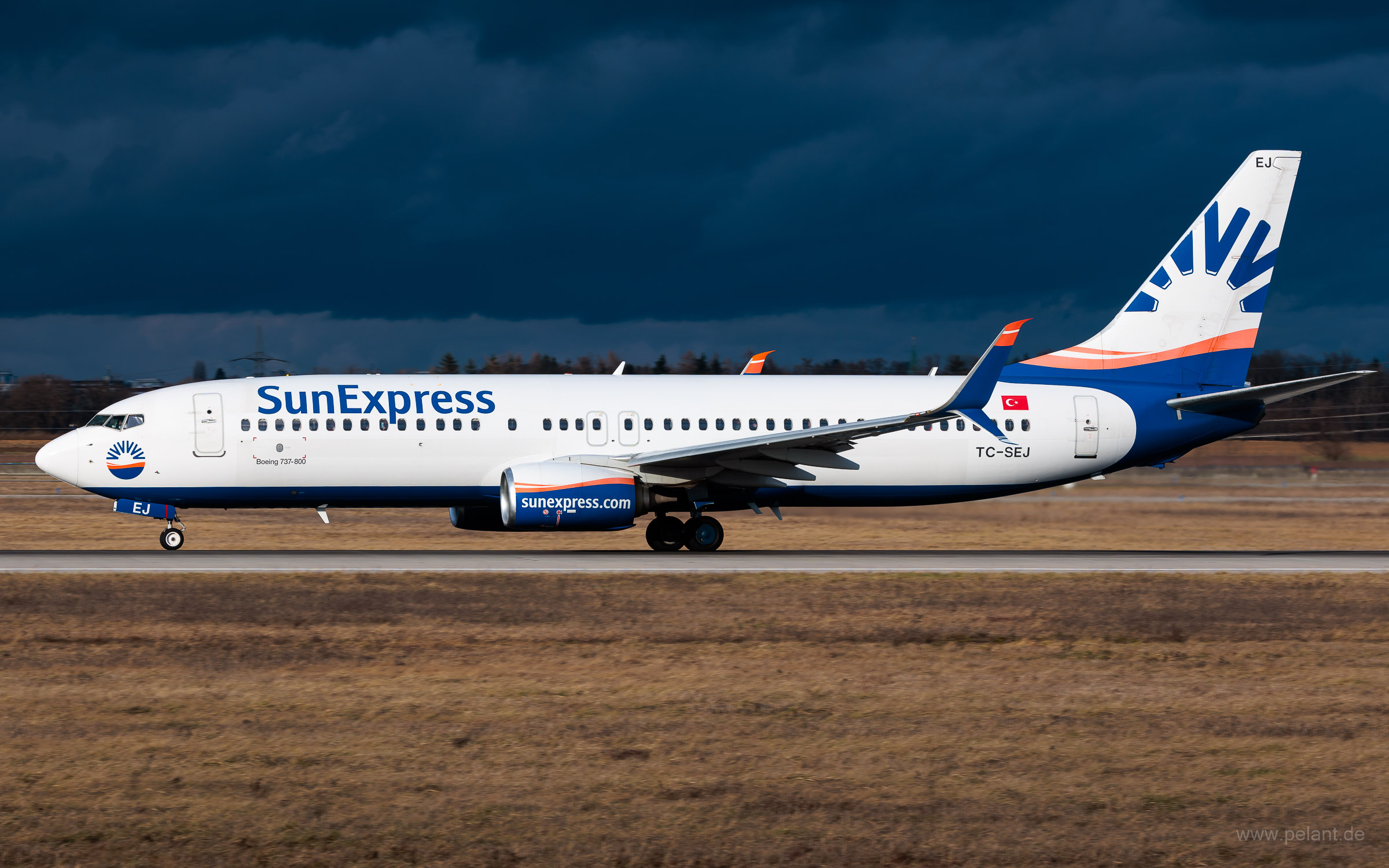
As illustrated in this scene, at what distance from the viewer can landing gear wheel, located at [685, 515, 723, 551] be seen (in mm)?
29000

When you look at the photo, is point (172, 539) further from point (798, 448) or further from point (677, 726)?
point (677, 726)

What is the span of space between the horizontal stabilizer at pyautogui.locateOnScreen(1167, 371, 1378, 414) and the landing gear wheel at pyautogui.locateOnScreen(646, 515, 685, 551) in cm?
1265

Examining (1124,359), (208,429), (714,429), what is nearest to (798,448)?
(714,429)

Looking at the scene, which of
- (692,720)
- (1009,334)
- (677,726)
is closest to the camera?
(677,726)

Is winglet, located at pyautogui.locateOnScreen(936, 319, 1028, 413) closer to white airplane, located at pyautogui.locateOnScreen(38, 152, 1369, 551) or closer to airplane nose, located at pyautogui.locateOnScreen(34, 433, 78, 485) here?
white airplane, located at pyautogui.locateOnScreen(38, 152, 1369, 551)

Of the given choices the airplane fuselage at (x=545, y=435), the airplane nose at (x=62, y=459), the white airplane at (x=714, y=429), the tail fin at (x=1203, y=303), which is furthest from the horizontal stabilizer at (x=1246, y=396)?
the airplane nose at (x=62, y=459)

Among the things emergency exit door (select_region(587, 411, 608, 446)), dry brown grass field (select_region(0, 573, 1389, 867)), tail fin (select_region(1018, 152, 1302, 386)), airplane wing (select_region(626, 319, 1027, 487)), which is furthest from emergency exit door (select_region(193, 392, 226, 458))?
tail fin (select_region(1018, 152, 1302, 386))

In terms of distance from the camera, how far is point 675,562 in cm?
2567

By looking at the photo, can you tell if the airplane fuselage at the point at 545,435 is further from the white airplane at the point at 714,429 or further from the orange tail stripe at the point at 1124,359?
the orange tail stripe at the point at 1124,359

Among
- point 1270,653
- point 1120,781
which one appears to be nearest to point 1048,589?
point 1270,653

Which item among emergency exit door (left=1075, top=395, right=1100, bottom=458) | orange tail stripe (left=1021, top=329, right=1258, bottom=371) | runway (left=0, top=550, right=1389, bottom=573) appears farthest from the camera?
orange tail stripe (left=1021, top=329, right=1258, bottom=371)

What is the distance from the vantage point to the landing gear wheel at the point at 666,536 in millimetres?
29391

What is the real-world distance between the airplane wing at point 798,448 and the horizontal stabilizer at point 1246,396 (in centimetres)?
565

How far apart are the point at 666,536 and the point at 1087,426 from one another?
10.7 meters
